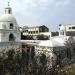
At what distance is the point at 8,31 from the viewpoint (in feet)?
101

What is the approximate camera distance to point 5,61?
22406 millimetres

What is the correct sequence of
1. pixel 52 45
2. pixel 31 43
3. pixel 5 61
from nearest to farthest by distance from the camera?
pixel 5 61 → pixel 52 45 → pixel 31 43

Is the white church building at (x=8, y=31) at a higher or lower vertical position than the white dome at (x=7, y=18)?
lower

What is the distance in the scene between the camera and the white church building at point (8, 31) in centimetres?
3048

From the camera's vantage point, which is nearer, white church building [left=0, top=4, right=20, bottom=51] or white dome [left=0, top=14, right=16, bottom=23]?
white church building [left=0, top=4, right=20, bottom=51]

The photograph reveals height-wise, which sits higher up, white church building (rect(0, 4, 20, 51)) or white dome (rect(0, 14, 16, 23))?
white dome (rect(0, 14, 16, 23))

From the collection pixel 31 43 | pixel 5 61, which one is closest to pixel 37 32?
pixel 31 43

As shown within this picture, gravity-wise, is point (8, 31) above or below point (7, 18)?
below

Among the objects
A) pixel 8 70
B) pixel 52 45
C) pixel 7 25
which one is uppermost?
pixel 7 25

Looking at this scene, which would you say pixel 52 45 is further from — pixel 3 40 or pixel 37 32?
pixel 37 32

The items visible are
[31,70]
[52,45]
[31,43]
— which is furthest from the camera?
[31,43]

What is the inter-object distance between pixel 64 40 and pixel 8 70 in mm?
14103

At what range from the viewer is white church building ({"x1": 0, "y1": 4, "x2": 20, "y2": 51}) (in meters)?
30.5

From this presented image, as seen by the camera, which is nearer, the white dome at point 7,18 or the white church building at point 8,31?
the white church building at point 8,31
